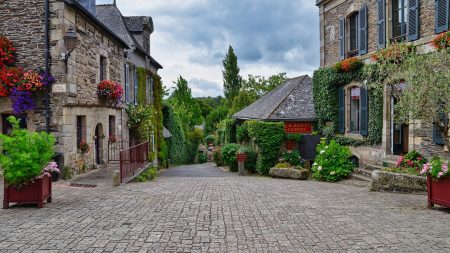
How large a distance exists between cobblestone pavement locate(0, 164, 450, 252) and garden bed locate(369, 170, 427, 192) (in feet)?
1.50

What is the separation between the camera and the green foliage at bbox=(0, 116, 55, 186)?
7.11m

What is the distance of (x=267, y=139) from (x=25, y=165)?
11.1m

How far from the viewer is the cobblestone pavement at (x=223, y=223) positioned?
537 cm

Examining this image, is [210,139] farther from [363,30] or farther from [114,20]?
[363,30]

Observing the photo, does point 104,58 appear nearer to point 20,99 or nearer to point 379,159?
point 20,99

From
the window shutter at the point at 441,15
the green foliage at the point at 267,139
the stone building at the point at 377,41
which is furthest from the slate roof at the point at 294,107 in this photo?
the window shutter at the point at 441,15

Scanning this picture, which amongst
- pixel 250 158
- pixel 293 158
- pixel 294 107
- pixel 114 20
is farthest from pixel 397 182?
pixel 114 20

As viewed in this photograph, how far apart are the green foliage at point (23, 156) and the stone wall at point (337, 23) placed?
402 inches

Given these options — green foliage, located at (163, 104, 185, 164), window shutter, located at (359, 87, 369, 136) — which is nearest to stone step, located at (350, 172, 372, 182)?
window shutter, located at (359, 87, 369, 136)

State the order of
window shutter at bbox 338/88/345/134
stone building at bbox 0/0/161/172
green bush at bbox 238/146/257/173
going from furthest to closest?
green bush at bbox 238/146/257/173 < window shutter at bbox 338/88/345/134 < stone building at bbox 0/0/161/172

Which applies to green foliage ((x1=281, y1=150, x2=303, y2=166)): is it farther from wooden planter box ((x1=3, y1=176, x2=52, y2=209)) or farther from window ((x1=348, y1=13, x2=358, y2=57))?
wooden planter box ((x1=3, y1=176, x2=52, y2=209))

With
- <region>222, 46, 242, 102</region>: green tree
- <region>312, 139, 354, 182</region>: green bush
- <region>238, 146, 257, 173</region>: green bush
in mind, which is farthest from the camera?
<region>222, 46, 242, 102</region>: green tree

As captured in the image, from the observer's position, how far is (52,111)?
37.2ft

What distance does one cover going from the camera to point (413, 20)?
11844mm
